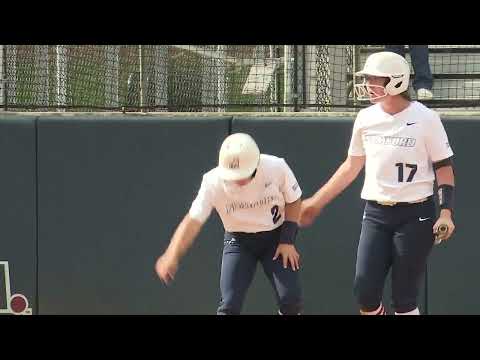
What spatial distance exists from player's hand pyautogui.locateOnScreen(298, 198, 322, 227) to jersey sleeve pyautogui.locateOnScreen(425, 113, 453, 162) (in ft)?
4.18

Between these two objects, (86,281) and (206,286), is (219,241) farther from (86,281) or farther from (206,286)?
(86,281)

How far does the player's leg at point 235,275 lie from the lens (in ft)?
21.7

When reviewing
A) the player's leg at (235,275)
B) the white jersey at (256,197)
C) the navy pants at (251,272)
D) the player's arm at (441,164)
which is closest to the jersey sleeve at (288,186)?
the white jersey at (256,197)

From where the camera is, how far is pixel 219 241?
307 inches

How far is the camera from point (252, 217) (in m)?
6.74

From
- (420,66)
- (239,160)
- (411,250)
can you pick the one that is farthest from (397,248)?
(420,66)

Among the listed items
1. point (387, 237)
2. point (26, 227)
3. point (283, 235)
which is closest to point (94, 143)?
point (26, 227)

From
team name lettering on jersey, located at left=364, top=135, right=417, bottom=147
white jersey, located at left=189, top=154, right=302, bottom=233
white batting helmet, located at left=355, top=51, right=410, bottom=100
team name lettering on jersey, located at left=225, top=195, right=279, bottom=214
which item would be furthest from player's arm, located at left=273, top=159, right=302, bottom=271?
white batting helmet, located at left=355, top=51, right=410, bottom=100

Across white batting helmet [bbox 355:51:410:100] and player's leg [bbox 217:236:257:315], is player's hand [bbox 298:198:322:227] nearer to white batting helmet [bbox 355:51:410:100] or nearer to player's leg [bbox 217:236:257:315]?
player's leg [bbox 217:236:257:315]

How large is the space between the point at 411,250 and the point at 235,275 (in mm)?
1228

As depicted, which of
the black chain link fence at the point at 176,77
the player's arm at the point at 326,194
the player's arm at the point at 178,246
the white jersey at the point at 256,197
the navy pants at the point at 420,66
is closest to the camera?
the white jersey at the point at 256,197

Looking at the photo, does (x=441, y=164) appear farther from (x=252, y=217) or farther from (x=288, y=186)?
(x=252, y=217)

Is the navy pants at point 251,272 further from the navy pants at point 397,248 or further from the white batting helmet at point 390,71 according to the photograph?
the white batting helmet at point 390,71
